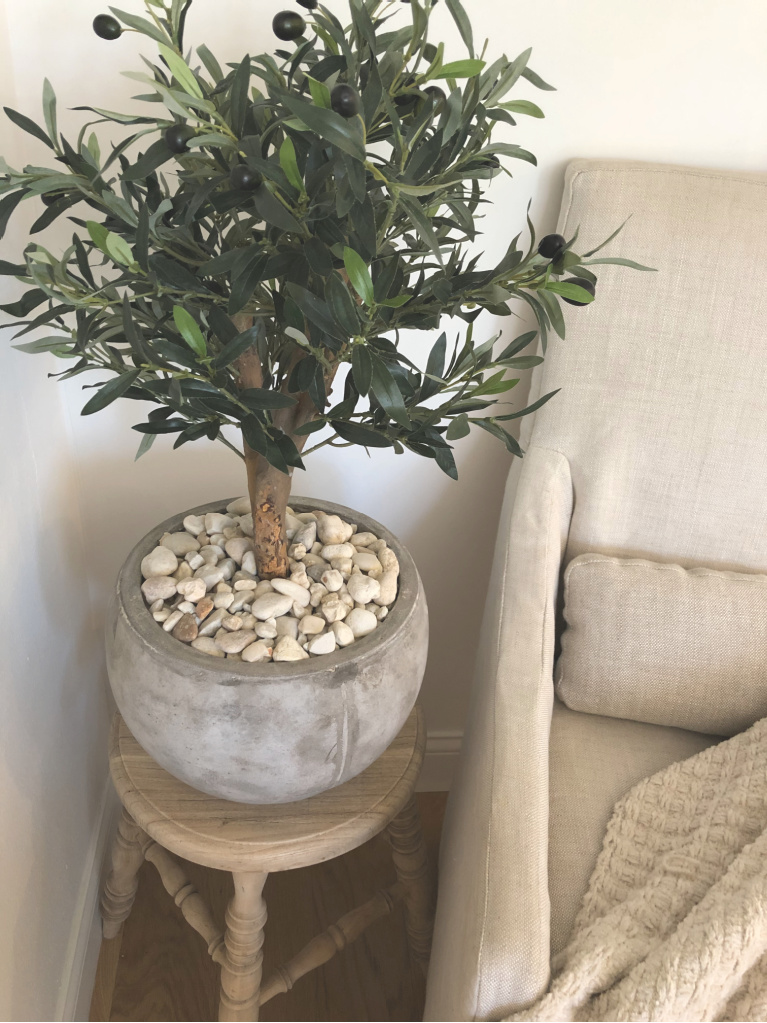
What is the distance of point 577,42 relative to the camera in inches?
38.5

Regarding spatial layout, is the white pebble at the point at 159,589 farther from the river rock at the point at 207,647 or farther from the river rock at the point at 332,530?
the river rock at the point at 332,530

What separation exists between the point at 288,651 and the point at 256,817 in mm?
219

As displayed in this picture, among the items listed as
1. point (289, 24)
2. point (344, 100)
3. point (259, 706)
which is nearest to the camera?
point (344, 100)

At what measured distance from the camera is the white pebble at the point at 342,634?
80 cm

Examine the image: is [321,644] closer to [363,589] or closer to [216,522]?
[363,589]

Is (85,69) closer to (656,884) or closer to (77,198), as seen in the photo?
(77,198)

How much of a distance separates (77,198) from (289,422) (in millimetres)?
269

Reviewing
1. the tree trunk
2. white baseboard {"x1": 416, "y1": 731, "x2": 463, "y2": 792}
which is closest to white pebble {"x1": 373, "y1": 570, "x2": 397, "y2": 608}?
the tree trunk

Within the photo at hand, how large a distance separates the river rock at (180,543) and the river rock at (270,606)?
130 mm

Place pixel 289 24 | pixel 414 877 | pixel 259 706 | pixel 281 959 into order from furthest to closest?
pixel 281 959, pixel 414 877, pixel 259 706, pixel 289 24

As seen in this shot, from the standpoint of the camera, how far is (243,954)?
0.92 meters

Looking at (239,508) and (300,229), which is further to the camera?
(239,508)

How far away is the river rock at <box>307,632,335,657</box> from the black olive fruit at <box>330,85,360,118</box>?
1.58ft

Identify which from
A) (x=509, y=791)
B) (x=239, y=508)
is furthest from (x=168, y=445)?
(x=509, y=791)
